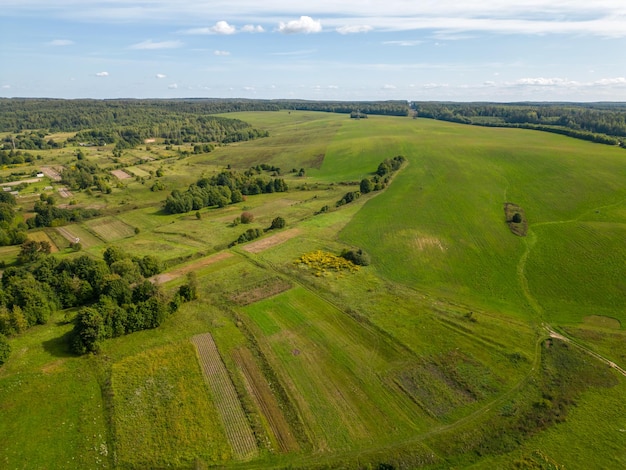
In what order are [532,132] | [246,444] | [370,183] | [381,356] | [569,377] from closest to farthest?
[246,444], [569,377], [381,356], [370,183], [532,132]

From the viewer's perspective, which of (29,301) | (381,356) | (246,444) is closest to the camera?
(246,444)

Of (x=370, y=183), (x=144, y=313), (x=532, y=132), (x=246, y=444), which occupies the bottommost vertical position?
(x=246, y=444)

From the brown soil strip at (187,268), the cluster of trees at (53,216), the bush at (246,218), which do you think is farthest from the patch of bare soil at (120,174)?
the brown soil strip at (187,268)

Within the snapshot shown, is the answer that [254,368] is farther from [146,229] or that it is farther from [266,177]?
[266,177]

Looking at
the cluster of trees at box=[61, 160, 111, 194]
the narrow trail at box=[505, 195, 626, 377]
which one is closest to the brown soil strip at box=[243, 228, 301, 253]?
the narrow trail at box=[505, 195, 626, 377]

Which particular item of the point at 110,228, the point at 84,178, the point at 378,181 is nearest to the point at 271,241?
the point at 110,228

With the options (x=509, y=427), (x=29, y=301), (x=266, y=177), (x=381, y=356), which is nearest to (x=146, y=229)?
(x=29, y=301)

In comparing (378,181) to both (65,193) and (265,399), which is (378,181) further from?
(65,193)
